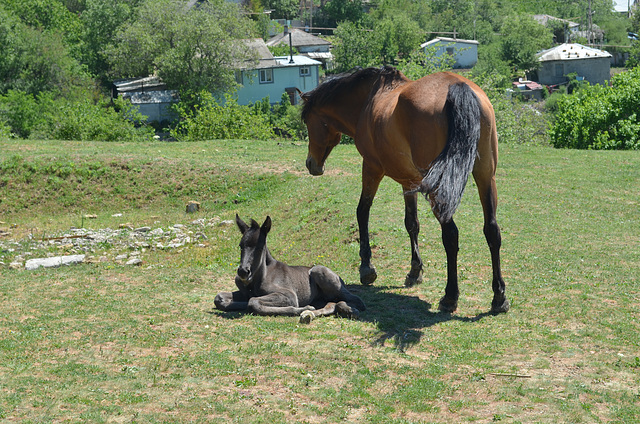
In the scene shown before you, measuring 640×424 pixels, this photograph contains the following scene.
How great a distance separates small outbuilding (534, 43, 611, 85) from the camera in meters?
86.6

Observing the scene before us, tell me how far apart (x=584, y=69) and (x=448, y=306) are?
8782 cm

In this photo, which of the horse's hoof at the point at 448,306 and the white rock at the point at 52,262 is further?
the white rock at the point at 52,262

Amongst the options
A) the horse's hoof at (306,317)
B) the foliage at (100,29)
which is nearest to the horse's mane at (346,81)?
the horse's hoof at (306,317)

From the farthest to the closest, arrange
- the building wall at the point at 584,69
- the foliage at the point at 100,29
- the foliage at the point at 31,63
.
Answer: the building wall at the point at 584,69, the foliage at the point at 100,29, the foliage at the point at 31,63

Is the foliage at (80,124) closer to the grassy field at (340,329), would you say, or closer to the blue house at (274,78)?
the grassy field at (340,329)

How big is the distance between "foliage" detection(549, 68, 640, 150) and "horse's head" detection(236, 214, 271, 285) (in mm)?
24424

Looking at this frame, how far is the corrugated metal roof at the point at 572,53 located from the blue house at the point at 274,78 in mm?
37245

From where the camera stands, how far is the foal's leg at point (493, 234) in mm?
8055

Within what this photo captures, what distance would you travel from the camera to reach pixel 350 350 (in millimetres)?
7027

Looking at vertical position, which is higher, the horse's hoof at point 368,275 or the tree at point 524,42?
the tree at point 524,42

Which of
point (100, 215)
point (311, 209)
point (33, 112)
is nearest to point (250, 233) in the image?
point (311, 209)

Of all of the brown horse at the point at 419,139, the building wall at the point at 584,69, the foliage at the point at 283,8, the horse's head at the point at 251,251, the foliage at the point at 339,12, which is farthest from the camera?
the foliage at the point at 283,8

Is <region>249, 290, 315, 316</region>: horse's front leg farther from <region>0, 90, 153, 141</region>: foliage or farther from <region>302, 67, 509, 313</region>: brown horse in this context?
<region>0, 90, 153, 141</region>: foliage

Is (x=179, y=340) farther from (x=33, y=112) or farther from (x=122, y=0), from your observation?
(x=122, y=0)
